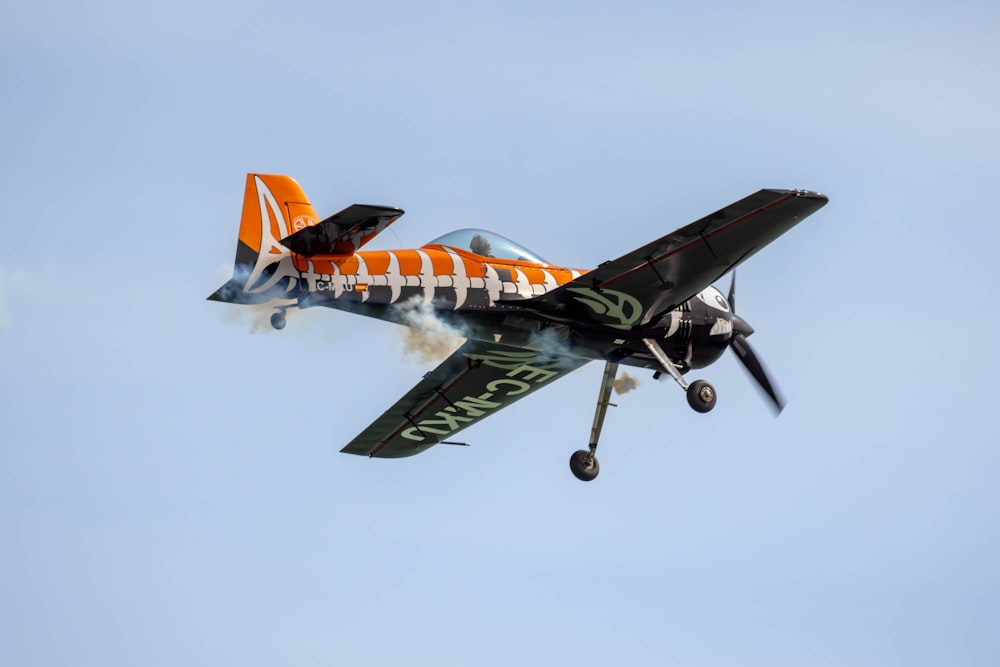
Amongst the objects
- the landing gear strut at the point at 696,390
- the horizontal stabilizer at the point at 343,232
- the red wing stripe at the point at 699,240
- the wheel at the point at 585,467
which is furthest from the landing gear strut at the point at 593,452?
the horizontal stabilizer at the point at 343,232

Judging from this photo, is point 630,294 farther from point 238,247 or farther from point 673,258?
point 238,247

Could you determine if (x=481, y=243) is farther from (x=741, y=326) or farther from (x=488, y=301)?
(x=741, y=326)

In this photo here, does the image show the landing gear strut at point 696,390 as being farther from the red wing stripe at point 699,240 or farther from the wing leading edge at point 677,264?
the red wing stripe at point 699,240

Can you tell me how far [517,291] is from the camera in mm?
19312

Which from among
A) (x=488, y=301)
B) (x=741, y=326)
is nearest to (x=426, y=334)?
(x=488, y=301)

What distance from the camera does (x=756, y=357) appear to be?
21.3m

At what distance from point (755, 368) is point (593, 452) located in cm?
262

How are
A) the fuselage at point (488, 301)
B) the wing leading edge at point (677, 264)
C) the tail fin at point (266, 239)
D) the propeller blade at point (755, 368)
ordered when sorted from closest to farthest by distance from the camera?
1. the tail fin at point (266, 239)
2. the wing leading edge at point (677, 264)
3. the fuselage at point (488, 301)
4. the propeller blade at point (755, 368)

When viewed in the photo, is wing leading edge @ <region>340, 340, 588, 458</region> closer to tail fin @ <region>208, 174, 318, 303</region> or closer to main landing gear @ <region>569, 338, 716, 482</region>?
main landing gear @ <region>569, 338, 716, 482</region>

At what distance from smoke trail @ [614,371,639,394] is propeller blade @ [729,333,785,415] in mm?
1526

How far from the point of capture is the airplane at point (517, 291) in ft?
57.4

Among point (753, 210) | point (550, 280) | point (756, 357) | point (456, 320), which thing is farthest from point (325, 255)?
point (756, 357)

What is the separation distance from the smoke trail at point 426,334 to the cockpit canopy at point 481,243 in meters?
0.99

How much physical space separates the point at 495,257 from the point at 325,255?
2.54 meters
